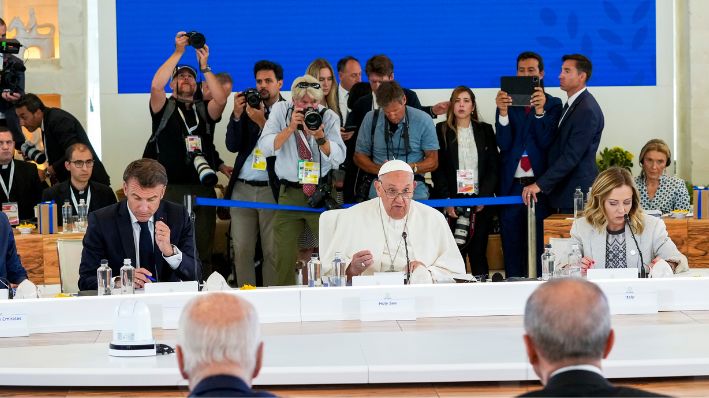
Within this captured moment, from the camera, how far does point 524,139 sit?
827 cm

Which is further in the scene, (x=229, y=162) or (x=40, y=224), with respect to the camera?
(x=229, y=162)

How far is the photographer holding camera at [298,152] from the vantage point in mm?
7535

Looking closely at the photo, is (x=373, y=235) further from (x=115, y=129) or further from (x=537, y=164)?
(x=115, y=129)

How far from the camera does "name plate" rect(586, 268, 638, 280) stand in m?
5.16

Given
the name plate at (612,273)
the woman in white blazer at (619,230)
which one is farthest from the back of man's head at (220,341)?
the woman in white blazer at (619,230)

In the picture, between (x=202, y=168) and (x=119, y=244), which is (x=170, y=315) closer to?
(x=119, y=244)

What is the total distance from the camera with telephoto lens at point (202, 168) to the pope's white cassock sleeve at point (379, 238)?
2.11 m

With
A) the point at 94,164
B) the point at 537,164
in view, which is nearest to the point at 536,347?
the point at 537,164

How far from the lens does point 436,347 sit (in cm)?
429

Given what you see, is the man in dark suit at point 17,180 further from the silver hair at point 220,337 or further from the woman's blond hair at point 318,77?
the silver hair at point 220,337

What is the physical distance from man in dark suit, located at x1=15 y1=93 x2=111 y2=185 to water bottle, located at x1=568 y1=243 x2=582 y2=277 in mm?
3852

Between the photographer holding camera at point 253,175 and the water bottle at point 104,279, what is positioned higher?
the photographer holding camera at point 253,175

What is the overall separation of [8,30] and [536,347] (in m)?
8.00

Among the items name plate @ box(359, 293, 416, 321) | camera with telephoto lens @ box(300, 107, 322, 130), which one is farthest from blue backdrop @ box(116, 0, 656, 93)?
name plate @ box(359, 293, 416, 321)
